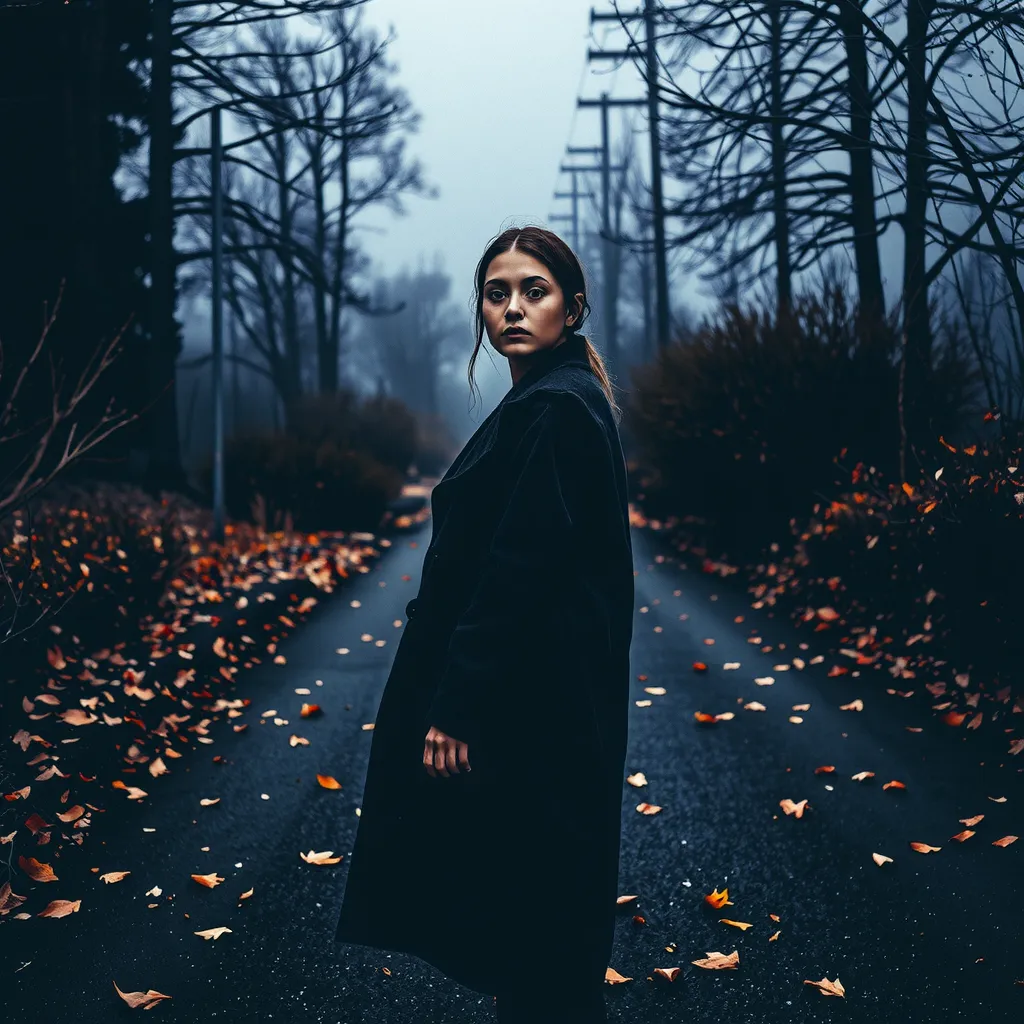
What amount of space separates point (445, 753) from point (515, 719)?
16 cm

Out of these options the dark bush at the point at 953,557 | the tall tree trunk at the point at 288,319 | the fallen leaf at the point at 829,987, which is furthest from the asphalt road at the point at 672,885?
the tall tree trunk at the point at 288,319

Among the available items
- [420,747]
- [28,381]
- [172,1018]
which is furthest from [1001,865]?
[28,381]

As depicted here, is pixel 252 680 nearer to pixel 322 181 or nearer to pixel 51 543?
pixel 51 543

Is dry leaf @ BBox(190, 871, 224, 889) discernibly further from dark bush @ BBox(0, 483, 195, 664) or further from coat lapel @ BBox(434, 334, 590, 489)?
coat lapel @ BBox(434, 334, 590, 489)

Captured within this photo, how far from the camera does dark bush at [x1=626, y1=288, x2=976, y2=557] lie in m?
9.81

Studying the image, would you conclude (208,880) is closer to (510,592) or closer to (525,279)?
(510,592)

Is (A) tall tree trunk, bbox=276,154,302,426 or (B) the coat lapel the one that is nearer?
(B) the coat lapel

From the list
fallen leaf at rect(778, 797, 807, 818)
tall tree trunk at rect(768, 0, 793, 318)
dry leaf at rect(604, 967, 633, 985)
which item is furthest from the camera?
tall tree trunk at rect(768, 0, 793, 318)

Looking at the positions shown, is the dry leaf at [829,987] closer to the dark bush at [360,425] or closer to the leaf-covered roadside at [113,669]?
the leaf-covered roadside at [113,669]

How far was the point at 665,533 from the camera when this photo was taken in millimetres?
15281

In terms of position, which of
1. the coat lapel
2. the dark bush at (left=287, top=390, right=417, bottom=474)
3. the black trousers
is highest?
the dark bush at (left=287, top=390, right=417, bottom=474)

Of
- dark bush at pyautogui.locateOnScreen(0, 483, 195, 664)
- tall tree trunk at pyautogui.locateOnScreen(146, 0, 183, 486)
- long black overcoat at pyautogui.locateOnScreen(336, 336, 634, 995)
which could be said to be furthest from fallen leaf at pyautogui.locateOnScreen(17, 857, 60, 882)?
tall tree trunk at pyautogui.locateOnScreen(146, 0, 183, 486)

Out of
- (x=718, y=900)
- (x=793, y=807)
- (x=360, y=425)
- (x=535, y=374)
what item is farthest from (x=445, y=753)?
(x=360, y=425)

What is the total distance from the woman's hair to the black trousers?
126 centimetres
